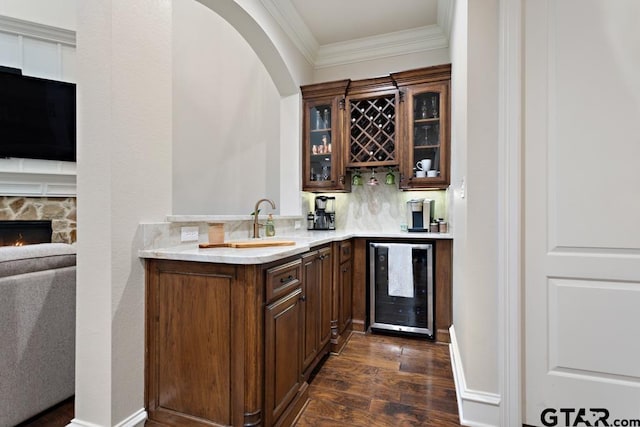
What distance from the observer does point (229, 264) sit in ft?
4.50

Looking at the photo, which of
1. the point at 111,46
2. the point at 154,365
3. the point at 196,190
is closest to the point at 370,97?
the point at 196,190

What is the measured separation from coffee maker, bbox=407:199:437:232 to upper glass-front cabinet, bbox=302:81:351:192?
771mm

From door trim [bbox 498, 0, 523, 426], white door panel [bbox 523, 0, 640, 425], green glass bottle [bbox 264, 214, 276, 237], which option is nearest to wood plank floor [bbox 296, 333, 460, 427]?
door trim [bbox 498, 0, 523, 426]

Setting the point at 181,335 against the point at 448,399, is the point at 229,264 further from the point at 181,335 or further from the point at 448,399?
the point at 448,399

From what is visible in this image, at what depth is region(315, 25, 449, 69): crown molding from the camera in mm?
3223

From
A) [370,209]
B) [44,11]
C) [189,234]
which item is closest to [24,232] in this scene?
[44,11]

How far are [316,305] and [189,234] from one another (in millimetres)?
989

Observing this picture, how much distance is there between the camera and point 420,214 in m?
3.13

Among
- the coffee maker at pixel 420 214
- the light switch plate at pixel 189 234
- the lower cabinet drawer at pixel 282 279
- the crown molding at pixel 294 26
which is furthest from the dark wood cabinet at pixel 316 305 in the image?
the crown molding at pixel 294 26

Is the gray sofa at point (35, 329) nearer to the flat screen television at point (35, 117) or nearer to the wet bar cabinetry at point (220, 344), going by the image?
the wet bar cabinetry at point (220, 344)

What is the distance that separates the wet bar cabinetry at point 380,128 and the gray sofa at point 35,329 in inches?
89.0

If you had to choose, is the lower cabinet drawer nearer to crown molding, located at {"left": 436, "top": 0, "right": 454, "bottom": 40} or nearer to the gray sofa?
the gray sofa

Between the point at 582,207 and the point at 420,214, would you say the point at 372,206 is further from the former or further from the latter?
the point at 582,207

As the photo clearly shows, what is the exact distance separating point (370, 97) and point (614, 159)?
86.7 inches
